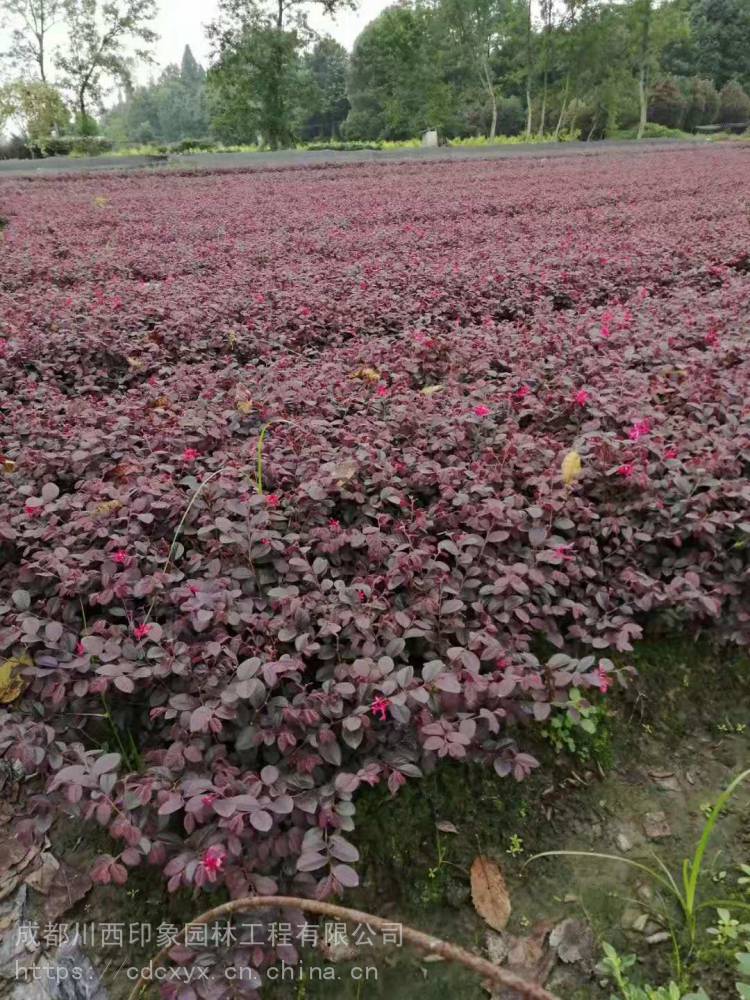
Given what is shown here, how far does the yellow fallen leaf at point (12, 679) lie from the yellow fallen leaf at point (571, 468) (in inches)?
60.2

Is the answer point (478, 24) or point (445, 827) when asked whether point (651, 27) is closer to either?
point (478, 24)

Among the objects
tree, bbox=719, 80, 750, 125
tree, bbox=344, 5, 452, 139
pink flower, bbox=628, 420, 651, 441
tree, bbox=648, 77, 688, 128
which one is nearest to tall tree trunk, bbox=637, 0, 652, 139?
tree, bbox=648, 77, 688, 128

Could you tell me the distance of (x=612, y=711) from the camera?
1.78 metres

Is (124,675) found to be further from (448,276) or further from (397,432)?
(448,276)

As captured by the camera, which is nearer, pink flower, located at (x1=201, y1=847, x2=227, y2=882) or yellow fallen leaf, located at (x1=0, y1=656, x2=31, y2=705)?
pink flower, located at (x1=201, y1=847, x2=227, y2=882)

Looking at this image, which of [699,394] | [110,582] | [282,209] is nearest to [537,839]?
[110,582]

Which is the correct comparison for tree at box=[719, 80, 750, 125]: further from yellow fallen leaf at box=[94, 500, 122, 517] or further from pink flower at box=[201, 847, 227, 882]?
pink flower at box=[201, 847, 227, 882]

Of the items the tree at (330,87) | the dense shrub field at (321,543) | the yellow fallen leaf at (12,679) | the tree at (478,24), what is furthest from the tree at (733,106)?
the yellow fallen leaf at (12,679)

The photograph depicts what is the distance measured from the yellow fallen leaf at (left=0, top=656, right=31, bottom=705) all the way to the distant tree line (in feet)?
95.3

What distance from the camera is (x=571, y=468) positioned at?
6.61ft

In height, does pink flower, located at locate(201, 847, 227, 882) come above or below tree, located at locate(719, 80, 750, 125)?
below

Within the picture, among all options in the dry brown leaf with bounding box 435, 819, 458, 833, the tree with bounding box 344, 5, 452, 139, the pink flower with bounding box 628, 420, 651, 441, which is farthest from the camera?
the tree with bounding box 344, 5, 452, 139

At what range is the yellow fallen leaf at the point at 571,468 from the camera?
2.01 m

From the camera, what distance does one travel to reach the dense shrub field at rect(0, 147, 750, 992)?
1.37 m
